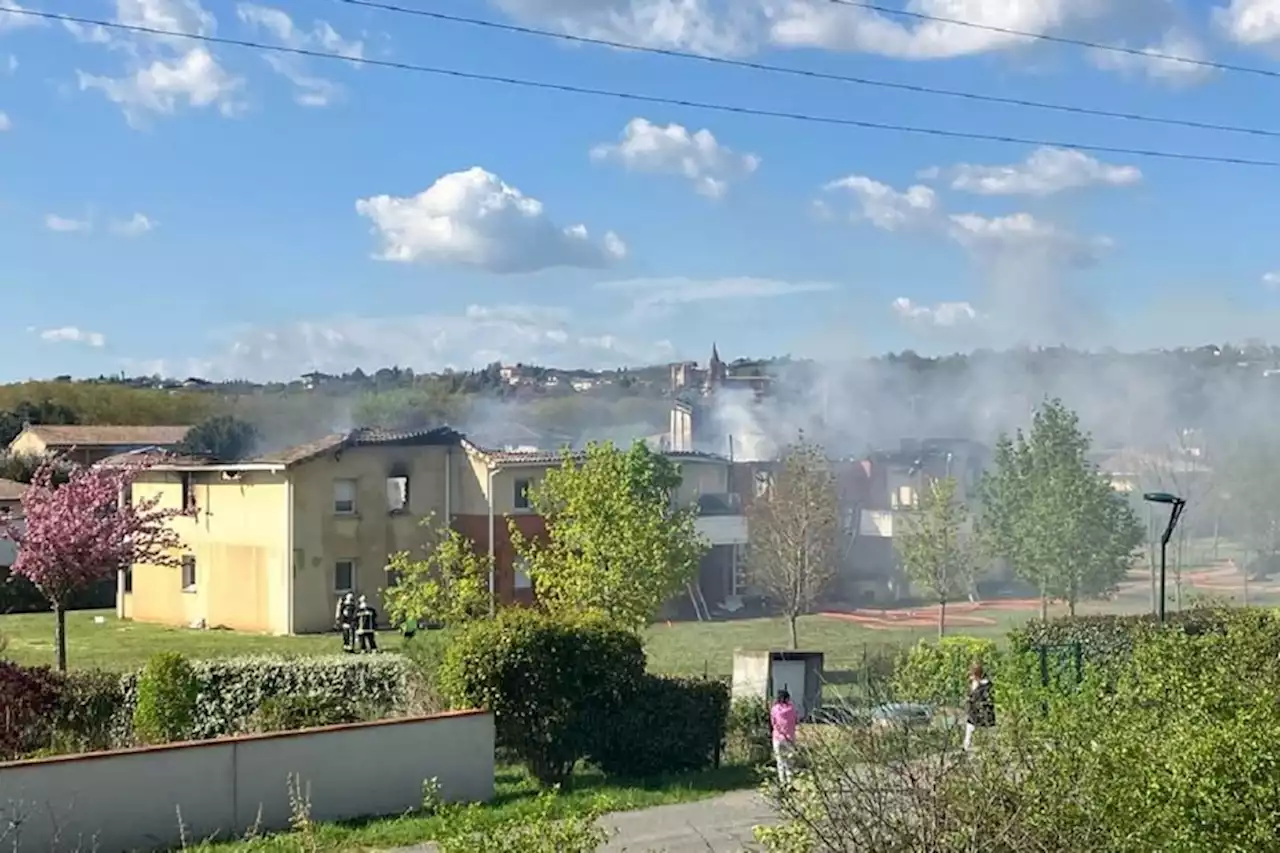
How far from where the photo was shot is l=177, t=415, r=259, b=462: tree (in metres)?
75.2

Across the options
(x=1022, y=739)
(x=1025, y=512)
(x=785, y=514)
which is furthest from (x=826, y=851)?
(x=1025, y=512)

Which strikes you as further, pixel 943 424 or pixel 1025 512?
pixel 943 424

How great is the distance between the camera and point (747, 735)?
A: 18875mm

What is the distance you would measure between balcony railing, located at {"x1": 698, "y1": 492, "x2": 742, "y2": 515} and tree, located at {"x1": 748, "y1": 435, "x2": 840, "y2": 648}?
27.5ft

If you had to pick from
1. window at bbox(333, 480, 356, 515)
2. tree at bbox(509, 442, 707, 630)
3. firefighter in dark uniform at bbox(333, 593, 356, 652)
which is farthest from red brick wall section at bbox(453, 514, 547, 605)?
tree at bbox(509, 442, 707, 630)

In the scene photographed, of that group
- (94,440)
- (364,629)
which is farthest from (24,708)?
(94,440)

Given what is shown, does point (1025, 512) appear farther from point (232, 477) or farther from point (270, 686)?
point (270, 686)

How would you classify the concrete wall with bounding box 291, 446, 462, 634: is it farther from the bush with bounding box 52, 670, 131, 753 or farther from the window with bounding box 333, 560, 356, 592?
the bush with bounding box 52, 670, 131, 753

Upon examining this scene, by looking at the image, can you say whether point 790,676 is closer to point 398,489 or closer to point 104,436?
point 398,489

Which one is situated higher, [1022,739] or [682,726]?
[1022,739]

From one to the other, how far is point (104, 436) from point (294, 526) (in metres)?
38.0

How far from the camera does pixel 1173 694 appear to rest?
8.04 metres

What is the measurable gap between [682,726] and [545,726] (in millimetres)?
1989

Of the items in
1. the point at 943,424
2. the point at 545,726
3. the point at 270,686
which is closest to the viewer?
the point at 545,726
